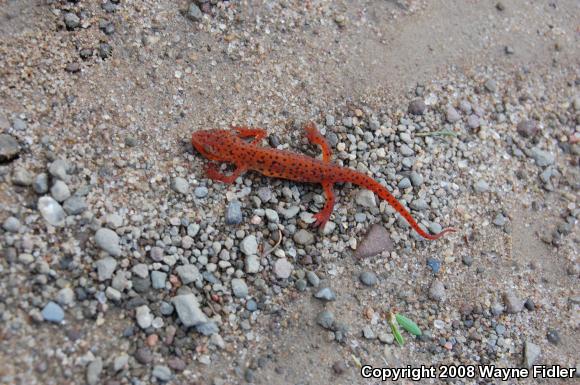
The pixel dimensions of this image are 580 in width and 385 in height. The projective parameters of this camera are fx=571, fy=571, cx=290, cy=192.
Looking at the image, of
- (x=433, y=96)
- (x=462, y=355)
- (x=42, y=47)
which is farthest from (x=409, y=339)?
(x=42, y=47)

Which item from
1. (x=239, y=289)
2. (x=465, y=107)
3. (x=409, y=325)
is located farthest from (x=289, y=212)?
(x=465, y=107)

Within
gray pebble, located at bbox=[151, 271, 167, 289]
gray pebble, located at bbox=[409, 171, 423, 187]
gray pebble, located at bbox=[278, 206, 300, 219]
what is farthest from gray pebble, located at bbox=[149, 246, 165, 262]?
gray pebble, located at bbox=[409, 171, 423, 187]

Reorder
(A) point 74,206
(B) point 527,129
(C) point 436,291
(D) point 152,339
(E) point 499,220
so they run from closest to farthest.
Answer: (D) point 152,339, (A) point 74,206, (C) point 436,291, (E) point 499,220, (B) point 527,129

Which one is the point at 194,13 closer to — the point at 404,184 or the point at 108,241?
the point at 108,241

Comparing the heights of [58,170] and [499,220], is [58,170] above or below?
below

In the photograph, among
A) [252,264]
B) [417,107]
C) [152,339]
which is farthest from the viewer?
[417,107]

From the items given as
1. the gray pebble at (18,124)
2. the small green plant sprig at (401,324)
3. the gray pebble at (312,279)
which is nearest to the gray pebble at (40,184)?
the gray pebble at (18,124)
